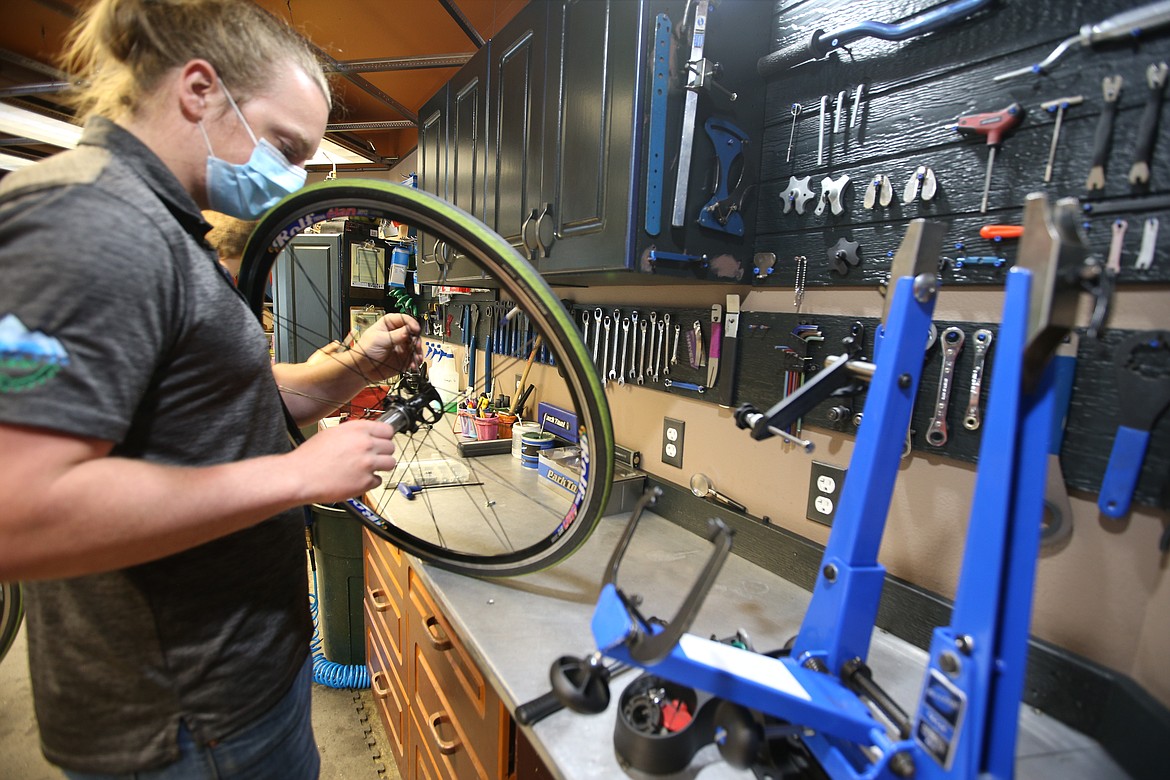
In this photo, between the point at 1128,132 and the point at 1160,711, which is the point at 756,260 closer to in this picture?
the point at 1128,132

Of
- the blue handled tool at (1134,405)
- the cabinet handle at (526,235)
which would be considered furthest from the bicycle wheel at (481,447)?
the blue handled tool at (1134,405)

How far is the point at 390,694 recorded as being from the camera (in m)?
1.57

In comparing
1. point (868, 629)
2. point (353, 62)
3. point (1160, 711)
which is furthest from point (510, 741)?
point (353, 62)

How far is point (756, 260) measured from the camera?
1109 millimetres

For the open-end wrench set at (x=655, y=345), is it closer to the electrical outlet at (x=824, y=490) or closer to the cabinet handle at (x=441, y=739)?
the electrical outlet at (x=824, y=490)

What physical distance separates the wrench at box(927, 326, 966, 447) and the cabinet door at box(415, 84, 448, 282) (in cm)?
160

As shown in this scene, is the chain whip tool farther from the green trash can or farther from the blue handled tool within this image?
the green trash can

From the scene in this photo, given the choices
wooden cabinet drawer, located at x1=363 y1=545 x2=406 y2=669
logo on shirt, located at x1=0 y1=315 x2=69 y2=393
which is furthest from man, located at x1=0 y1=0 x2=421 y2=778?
wooden cabinet drawer, located at x1=363 y1=545 x2=406 y2=669

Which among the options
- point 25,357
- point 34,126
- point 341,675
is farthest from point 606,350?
point 34,126

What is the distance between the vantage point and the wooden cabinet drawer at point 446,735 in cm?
90

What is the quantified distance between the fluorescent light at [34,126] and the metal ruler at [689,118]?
11.4 ft

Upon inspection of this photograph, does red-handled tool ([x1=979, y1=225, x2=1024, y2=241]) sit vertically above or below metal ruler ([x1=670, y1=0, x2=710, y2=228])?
below

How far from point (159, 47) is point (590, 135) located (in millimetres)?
737

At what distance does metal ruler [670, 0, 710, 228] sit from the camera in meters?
0.94
